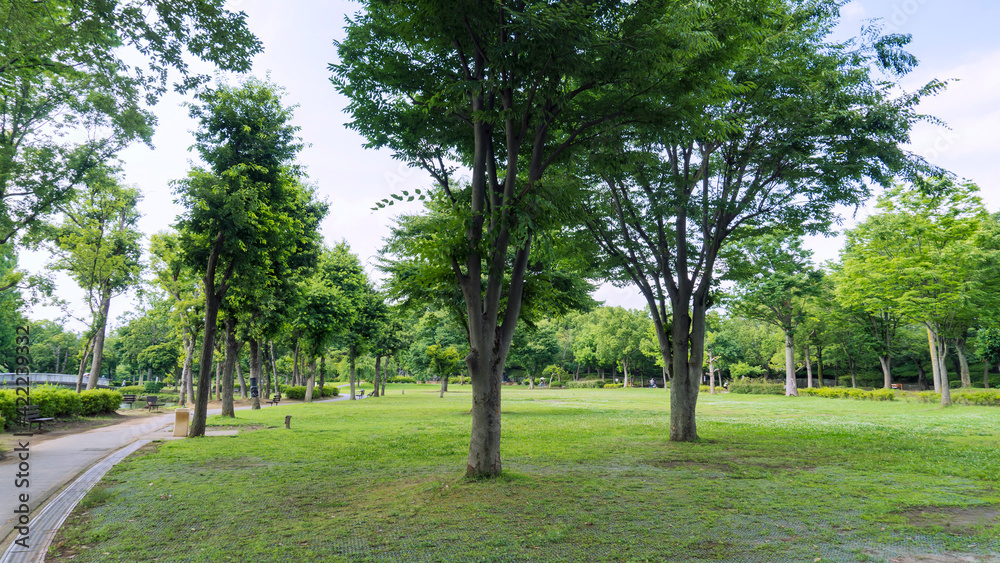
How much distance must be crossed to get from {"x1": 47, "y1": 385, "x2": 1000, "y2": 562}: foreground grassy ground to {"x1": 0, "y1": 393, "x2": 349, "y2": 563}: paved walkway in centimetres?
25

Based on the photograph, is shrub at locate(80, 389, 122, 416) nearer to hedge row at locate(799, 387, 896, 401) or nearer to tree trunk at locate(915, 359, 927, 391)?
hedge row at locate(799, 387, 896, 401)

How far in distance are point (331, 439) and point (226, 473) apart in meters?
4.72

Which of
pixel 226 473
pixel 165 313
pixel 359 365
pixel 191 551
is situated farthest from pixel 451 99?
pixel 359 365

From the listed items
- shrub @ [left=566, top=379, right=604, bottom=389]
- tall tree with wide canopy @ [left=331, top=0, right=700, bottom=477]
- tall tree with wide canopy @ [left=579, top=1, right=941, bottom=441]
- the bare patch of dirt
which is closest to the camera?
the bare patch of dirt

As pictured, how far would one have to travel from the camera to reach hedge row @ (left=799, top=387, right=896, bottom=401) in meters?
31.8

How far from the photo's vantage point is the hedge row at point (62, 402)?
41.5 ft

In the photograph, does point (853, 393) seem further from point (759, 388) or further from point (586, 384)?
point (586, 384)

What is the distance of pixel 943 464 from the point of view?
29.6 feet

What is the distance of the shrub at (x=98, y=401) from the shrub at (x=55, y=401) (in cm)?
63

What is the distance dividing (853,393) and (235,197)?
38110 millimetres

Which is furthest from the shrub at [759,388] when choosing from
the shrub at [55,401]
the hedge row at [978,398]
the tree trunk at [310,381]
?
the shrub at [55,401]

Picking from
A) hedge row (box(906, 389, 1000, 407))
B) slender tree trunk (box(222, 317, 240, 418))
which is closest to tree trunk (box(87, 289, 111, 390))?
slender tree trunk (box(222, 317, 240, 418))

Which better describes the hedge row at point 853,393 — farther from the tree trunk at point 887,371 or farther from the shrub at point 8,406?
the shrub at point 8,406

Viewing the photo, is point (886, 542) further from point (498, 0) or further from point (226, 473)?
point (226, 473)
